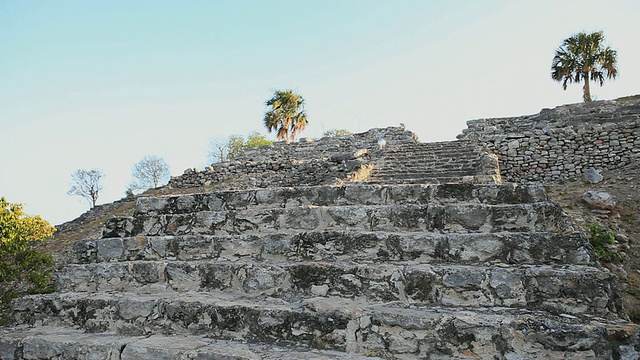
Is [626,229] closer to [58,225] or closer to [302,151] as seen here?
[302,151]

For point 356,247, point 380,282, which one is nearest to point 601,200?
point 356,247

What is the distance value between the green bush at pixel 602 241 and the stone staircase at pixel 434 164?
1623 millimetres

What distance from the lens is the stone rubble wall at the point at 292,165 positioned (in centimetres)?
1242

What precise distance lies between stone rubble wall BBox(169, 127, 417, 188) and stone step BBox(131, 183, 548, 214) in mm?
5606

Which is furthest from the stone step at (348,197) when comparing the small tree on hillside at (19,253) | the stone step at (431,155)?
the stone step at (431,155)

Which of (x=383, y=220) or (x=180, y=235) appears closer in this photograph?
(x=383, y=220)

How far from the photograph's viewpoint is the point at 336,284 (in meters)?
2.71

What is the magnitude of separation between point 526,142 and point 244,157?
1212cm

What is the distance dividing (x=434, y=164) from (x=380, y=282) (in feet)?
24.1

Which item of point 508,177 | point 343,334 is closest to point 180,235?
point 343,334

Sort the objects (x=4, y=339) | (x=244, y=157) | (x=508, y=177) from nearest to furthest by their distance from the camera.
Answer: (x=4, y=339)
(x=508, y=177)
(x=244, y=157)

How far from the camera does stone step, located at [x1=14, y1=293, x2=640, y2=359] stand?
1.99 meters

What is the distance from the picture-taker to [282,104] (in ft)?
83.3

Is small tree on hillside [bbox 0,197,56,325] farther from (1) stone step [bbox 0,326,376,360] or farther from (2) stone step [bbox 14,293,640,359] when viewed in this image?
(2) stone step [bbox 14,293,640,359]
